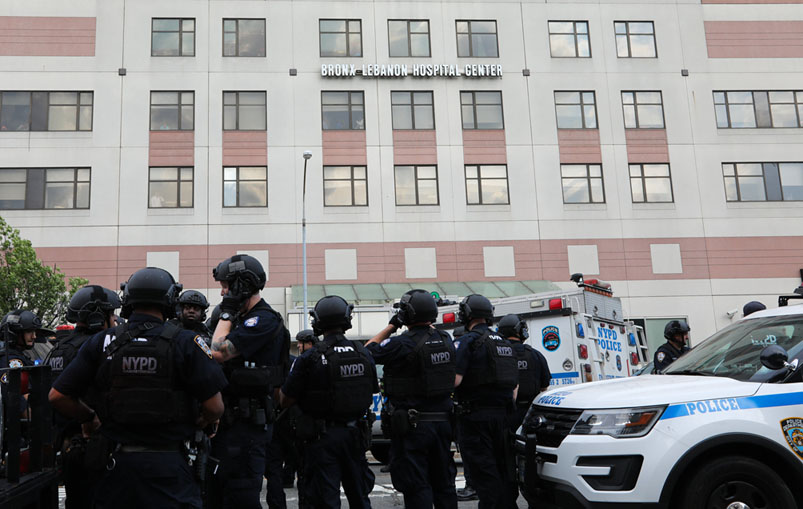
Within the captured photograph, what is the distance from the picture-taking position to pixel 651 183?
29281 millimetres

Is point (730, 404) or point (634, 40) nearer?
point (730, 404)

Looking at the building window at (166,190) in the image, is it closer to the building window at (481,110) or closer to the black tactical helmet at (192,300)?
the building window at (481,110)

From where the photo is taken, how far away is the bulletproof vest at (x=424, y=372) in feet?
21.0

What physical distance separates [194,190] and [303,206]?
178 inches

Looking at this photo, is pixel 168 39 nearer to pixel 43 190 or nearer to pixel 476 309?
pixel 43 190

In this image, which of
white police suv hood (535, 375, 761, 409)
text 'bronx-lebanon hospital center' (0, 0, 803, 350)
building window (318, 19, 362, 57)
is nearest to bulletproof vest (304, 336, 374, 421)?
white police suv hood (535, 375, 761, 409)

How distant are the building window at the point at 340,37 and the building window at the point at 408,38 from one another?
133 cm

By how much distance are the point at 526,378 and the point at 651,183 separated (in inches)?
900

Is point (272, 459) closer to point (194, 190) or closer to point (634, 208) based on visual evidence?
point (194, 190)

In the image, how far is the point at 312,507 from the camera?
5637mm

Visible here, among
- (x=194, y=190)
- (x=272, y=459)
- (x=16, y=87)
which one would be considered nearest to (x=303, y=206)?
(x=194, y=190)

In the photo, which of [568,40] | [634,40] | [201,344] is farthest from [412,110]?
[201,344]

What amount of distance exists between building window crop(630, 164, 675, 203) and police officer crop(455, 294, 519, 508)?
23.9 meters

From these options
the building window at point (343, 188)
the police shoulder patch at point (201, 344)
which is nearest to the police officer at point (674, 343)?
the police shoulder patch at point (201, 344)
